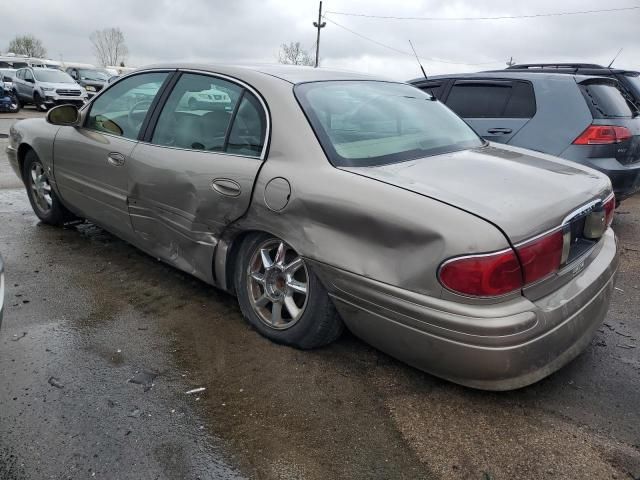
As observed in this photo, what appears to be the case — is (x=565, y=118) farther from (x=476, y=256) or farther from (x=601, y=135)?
(x=476, y=256)

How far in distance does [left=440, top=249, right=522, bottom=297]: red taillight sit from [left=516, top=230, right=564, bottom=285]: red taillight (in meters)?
0.05

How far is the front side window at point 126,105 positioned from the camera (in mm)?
3594

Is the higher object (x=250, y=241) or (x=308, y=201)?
(x=308, y=201)

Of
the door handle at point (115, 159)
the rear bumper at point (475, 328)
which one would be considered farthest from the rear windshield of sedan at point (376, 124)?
the door handle at point (115, 159)

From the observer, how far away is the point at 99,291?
364cm

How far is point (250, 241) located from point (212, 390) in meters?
0.82

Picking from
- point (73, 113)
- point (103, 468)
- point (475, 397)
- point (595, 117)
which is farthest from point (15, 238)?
point (595, 117)

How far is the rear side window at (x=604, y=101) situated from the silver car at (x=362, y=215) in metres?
2.14

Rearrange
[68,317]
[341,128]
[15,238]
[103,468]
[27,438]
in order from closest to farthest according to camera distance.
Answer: [103,468], [27,438], [341,128], [68,317], [15,238]

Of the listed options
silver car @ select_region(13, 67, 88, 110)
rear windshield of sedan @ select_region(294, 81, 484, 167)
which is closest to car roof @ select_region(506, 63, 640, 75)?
rear windshield of sedan @ select_region(294, 81, 484, 167)

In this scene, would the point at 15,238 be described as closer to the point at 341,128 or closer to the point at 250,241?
the point at 250,241

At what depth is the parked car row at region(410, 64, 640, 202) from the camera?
4.80 m

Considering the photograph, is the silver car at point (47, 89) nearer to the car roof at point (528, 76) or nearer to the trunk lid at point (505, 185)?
the car roof at point (528, 76)

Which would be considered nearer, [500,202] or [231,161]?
[500,202]
